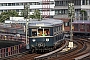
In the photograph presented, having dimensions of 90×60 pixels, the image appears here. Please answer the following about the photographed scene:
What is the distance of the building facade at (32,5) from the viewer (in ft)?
337

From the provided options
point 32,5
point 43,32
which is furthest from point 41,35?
point 32,5

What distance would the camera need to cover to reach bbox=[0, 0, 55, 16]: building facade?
103 m

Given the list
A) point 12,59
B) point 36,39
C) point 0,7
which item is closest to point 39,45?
point 36,39

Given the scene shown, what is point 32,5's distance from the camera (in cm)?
11000

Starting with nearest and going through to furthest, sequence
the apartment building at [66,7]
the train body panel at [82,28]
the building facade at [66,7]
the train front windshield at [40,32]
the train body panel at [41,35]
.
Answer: the train body panel at [41,35]
the train front windshield at [40,32]
the train body panel at [82,28]
the apartment building at [66,7]
the building facade at [66,7]

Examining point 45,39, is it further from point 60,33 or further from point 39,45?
point 60,33

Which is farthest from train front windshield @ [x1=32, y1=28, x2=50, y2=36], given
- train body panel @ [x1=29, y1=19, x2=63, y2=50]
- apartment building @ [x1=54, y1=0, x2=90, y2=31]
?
apartment building @ [x1=54, y1=0, x2=90, y2=31]

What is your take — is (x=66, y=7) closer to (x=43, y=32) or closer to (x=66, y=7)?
(x=66, y=7)

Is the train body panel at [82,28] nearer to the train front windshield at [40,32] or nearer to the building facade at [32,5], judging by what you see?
the train front windshield at [40,32]

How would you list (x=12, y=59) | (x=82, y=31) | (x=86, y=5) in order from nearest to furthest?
1. (x=12, y=59)
2. (x=82, y=31)
3. (x=86, y=5)

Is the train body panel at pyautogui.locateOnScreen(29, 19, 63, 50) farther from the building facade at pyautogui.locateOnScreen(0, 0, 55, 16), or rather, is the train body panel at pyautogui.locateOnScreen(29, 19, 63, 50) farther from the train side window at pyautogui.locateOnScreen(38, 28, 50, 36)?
the building facade at pyautogui.locateOnScreen(0, 0, 55, 16)

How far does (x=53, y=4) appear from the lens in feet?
341

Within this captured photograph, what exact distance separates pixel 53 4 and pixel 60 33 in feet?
228

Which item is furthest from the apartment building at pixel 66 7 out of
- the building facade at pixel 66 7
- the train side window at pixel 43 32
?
the train side window at pixel 43 32
